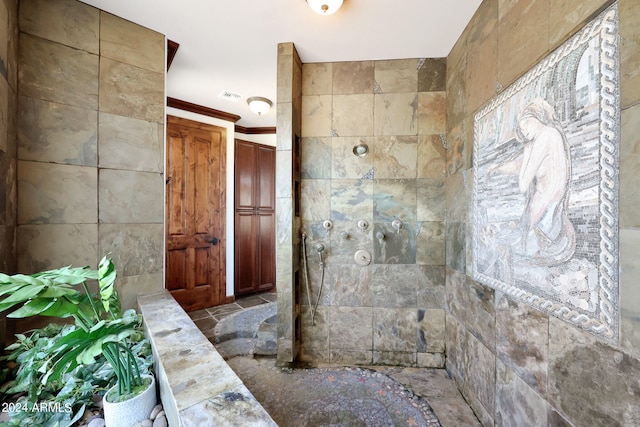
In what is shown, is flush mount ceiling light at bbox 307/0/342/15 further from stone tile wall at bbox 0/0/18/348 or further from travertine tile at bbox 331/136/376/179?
stone tile wall at bbox 0/0/18/348

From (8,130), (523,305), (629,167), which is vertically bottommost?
(523,305)

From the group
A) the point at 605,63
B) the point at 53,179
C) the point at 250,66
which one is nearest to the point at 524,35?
the point at 605,63

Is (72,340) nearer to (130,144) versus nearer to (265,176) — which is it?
(130,144)

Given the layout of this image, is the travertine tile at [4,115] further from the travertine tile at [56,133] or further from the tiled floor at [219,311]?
the tiled floor at [219,311]

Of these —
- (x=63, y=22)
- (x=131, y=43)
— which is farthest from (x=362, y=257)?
(x=63, y=22)

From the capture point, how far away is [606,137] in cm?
77

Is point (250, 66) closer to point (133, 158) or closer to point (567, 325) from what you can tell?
point (133, 158)

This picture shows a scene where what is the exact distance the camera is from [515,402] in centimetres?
116

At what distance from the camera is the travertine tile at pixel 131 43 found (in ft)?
5.08

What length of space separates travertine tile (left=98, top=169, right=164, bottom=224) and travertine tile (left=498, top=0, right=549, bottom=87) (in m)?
2.21

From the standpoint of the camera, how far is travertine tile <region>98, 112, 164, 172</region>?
153 cm

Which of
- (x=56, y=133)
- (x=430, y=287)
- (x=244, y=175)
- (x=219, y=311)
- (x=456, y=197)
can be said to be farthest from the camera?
(x=244, y=175)

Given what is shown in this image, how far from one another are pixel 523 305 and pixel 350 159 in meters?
1.43

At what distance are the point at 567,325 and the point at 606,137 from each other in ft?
2.22
